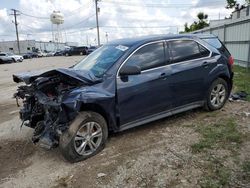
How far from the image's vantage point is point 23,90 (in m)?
4.90

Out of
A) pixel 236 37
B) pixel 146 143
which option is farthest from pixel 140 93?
pixel 236 37

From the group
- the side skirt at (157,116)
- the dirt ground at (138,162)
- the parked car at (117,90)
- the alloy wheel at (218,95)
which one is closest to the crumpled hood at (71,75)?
the parked car at (117,90)

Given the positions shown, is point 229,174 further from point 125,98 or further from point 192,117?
point 192,117

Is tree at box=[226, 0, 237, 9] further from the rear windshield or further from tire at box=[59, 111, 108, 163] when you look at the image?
tire at box=[59, 111, 108, 163]

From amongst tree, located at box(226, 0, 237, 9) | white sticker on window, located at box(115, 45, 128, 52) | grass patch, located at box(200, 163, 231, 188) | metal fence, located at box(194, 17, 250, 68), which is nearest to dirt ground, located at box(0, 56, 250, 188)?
grass patch, located at box(200, 163, 231, 188)

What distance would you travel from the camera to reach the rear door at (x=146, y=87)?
457 cm

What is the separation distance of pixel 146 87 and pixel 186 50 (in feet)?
4.56

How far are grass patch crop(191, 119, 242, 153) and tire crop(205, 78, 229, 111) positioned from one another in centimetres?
71

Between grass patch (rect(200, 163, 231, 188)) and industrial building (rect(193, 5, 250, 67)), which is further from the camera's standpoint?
industrial building (rect(193, 5, 250, 67))

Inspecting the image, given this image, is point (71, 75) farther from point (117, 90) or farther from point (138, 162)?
point (138, 162)

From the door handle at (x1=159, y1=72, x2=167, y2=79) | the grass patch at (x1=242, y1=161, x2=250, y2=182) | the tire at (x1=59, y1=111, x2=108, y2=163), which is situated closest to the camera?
the grass patch at (x1=242, y1=161, x2=250, y2=182)

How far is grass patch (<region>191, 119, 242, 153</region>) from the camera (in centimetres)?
430

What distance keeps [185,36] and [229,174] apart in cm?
314

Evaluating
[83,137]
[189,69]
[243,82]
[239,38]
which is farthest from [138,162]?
[239,38]
